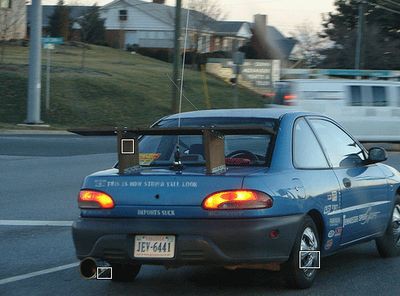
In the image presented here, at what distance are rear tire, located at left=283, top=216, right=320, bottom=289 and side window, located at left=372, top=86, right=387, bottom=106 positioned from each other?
16800 millimetres

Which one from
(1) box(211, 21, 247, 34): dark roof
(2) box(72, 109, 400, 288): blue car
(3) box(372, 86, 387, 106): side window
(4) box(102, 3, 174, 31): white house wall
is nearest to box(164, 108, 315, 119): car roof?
(2) box(72, 109, 400, 288): blue car

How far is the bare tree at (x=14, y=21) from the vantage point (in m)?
51.4

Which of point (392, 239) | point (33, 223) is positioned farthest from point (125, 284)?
point (33, 223)

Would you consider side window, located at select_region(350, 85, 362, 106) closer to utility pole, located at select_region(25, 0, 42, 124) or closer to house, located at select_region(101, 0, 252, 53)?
utility pole, located at select_region(25, 0, 42, 124)

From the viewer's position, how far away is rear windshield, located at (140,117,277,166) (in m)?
6.57

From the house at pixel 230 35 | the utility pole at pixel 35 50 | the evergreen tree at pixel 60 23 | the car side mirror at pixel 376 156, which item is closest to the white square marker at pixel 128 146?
the car side mirror at pixel 376 156

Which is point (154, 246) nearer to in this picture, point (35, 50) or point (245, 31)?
point (35, 50)

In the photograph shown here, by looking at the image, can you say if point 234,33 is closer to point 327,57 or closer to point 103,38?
point 103,38

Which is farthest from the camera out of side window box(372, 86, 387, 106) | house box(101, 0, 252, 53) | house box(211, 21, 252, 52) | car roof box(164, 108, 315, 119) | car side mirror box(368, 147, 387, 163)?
house box(101, 0, 252, 53)

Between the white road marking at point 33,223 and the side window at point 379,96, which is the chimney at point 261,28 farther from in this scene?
the white road marking at point 33,223

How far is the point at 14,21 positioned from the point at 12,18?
2320 millimetres

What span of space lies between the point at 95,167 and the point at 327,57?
44.1m

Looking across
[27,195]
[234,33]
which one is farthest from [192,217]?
[234,33]

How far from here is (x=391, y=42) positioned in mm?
57688
